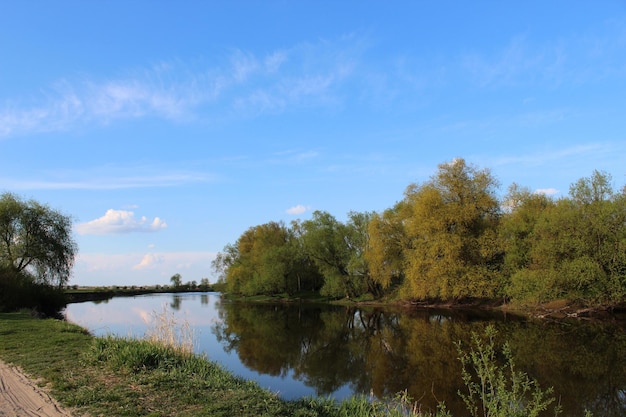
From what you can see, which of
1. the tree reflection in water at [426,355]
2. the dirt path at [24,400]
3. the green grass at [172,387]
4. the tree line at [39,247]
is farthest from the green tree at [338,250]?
the dirt path at [24,400]

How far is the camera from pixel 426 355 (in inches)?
664

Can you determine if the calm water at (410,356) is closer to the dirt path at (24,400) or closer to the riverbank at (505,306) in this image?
the riverbank at (505,306)

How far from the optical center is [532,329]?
2288 cm

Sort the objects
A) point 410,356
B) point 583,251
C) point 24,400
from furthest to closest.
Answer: point 583,251 < point 410,356 < point 24,400

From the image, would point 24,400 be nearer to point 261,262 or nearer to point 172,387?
point 172,387

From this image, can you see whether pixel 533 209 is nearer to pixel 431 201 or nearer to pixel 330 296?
pixel 431 201

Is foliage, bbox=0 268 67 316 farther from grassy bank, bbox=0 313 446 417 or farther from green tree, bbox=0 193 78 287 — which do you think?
grassy bank, bbox=0 313 446 417

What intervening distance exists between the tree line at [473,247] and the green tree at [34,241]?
2507cm

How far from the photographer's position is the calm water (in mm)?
11664

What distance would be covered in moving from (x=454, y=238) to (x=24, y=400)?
32.4 m

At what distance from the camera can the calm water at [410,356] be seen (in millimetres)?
11664

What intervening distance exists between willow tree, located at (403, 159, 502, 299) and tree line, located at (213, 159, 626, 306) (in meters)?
0.08

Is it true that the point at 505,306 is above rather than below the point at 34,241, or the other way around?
below

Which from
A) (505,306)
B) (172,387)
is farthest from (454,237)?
(172,387)
